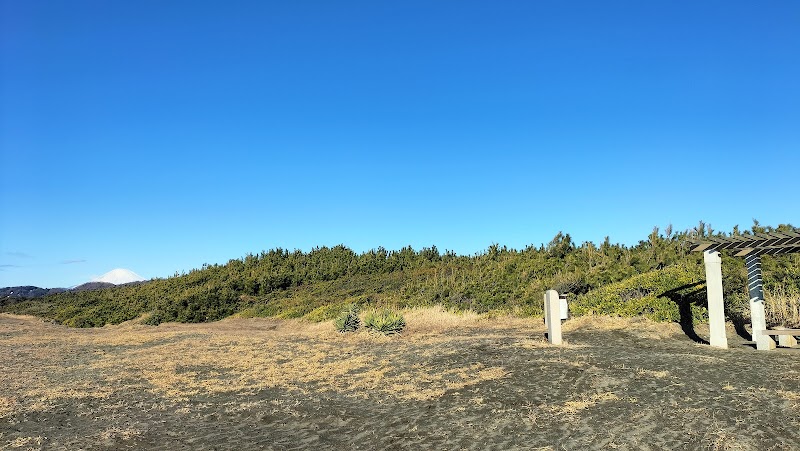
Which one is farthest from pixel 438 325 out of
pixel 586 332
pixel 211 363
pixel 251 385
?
pixel 251 385

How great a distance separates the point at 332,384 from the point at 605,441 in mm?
5375

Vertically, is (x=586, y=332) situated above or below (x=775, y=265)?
below

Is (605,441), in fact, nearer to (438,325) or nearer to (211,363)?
(211,363)

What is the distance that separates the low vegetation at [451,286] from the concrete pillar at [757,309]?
57.0 inches

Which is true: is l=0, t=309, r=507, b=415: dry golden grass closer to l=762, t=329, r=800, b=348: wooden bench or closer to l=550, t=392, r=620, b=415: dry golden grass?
l=550, t=392, r=620, b=415: dry golden grass

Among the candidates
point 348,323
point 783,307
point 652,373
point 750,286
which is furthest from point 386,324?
point 783,307

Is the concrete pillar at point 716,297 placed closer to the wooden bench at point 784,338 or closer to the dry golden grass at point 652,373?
the wooden bench at point 784,338

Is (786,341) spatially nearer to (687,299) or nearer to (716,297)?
(716,297)

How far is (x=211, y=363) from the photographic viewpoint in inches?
517

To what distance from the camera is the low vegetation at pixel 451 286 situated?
1708cm

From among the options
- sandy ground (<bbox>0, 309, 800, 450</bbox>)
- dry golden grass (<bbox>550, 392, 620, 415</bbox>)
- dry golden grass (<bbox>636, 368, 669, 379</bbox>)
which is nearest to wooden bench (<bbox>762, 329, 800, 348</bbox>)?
sandy ground (<bbox>0, 309, 800, 450</bbox>)

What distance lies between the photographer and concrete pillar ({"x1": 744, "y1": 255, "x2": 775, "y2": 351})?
12211 mm

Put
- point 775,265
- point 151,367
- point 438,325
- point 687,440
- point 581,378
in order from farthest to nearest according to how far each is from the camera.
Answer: point 438,325, point 775,265, point 151,367, point 581,378, point 687,440

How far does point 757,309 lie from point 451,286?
1502 centimetres
